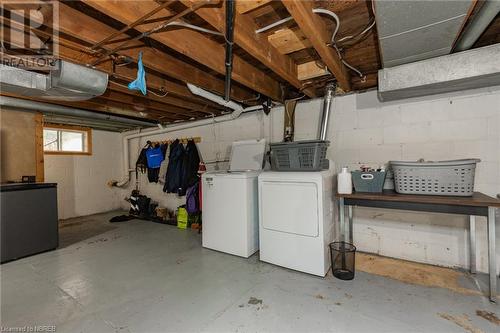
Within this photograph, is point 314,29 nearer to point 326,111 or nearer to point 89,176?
point 326,111

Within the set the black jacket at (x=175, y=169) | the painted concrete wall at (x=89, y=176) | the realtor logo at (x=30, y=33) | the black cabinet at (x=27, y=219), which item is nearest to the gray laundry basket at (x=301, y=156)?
the realtor logo at (x=30, y=33)

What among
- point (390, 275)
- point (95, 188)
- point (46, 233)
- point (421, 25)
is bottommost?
point (390, 275)

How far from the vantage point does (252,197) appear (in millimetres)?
2664

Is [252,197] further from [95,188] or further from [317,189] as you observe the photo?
[95,188]

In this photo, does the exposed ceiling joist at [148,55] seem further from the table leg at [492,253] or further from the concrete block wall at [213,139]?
the table leg at [492,253]

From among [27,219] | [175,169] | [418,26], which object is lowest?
[27,219]

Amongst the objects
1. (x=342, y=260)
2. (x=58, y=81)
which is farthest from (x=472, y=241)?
(x=58, y=81)

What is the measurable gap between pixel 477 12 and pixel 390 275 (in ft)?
7.09

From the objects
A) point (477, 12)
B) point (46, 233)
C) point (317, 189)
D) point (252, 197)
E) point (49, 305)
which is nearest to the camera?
point (477, 12)

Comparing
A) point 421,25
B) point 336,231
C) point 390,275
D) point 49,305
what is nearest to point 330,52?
point 421,25

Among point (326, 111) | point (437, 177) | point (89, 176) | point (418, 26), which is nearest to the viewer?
point (418, 26)

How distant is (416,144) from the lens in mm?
2408

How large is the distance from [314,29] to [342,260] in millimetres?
2081

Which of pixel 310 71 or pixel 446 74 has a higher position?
pixel 310 71
